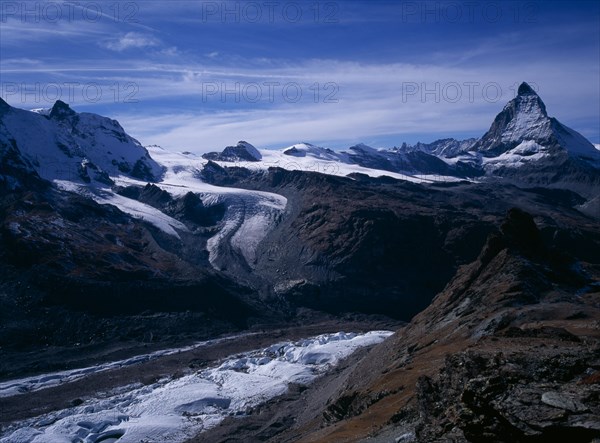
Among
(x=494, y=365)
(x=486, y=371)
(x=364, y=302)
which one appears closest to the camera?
(x=486, y=371)

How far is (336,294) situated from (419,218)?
36375 millimetres

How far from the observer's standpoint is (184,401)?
79.6m

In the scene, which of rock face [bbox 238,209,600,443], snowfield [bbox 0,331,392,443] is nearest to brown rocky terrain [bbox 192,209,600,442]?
rock face [bbox 238,209,600,443]

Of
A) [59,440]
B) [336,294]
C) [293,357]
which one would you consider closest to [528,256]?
[293,357]

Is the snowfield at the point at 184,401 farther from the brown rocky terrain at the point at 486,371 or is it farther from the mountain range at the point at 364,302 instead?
the mountain range at the point at 364,302

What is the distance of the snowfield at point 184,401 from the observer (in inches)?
2724

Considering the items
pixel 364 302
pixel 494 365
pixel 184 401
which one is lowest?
pixel 364 302

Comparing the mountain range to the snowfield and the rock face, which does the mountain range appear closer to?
the rock face

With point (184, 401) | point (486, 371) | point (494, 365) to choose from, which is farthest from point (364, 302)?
point (486, 371)

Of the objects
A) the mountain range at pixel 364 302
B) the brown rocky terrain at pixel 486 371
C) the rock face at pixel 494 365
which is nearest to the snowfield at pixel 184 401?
the brown rocky terrain at pixel 486 371

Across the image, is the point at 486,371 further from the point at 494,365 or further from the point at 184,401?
the point at 184,401

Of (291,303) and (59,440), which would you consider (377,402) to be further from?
(291,303)

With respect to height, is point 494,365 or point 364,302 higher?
point 494,365

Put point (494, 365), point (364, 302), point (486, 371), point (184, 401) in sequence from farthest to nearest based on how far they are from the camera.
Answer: point (364, 302) → point (184, 401) → point (494, 365) → point (486, 371)
